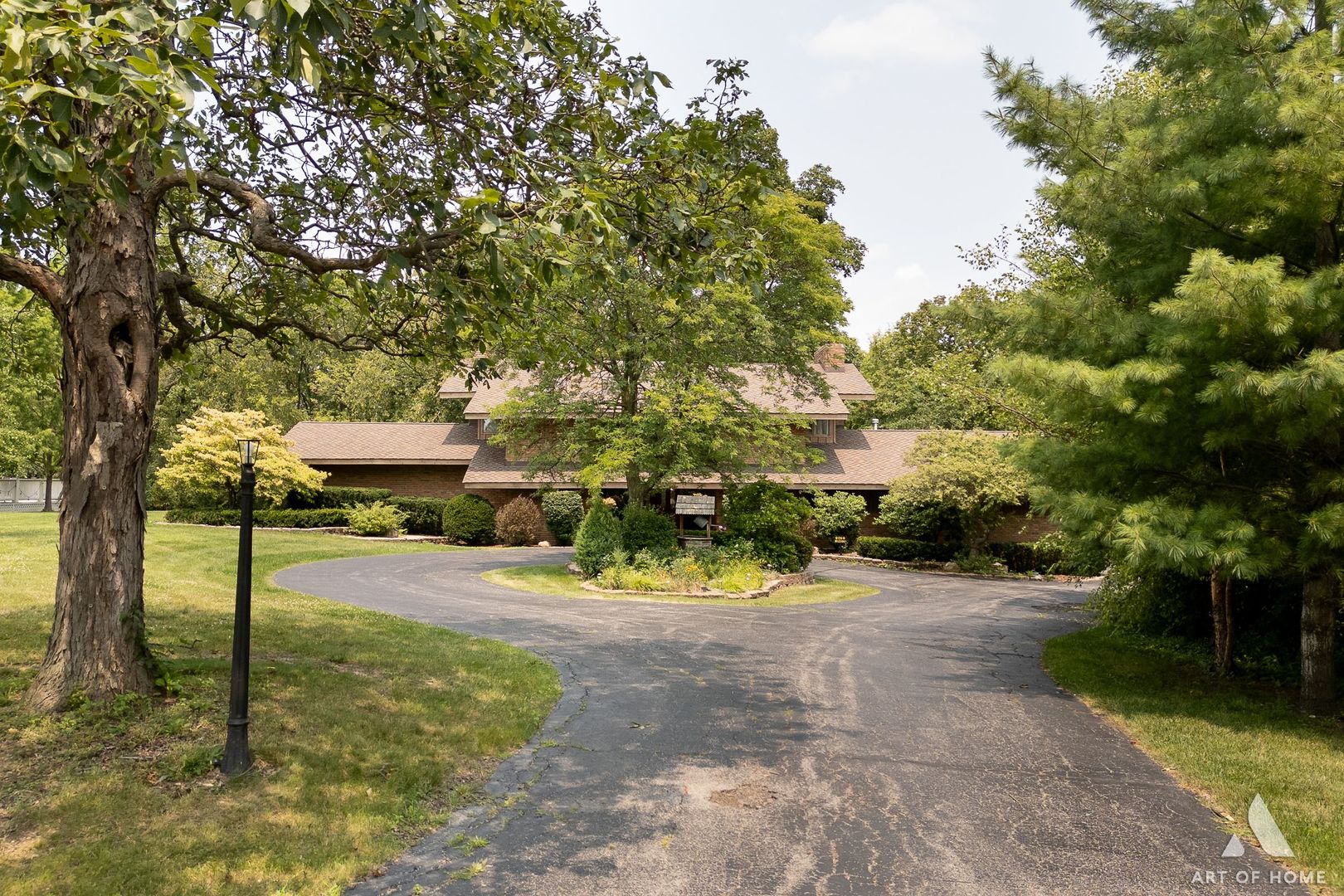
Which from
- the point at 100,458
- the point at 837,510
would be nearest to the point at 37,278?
the point at 100,458

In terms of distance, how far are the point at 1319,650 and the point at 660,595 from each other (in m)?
12.2

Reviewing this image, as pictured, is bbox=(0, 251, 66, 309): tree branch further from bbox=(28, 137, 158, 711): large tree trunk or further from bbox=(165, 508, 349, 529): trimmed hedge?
bbox=(165, 508, 349, 529): trimmed hedge

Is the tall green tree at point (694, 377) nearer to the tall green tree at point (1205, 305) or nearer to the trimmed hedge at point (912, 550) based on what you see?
the tall green tree at point (1205, 305)

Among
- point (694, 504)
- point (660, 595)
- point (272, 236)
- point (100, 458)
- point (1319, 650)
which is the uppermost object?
point (272, 236)

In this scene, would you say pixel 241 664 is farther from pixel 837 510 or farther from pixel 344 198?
pixel 837 510

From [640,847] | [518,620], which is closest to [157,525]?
[518,620]

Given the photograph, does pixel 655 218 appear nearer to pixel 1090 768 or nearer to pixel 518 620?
pixel 1090 768

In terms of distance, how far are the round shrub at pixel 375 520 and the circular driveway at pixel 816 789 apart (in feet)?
67.0

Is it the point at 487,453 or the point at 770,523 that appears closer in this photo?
the point at 770,523

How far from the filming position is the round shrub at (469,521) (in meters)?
31.3

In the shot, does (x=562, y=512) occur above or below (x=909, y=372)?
below

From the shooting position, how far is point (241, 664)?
19.7 ft

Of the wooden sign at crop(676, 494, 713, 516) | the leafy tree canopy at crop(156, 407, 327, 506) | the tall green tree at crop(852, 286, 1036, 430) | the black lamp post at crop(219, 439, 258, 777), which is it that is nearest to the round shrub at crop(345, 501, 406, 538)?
the leafy tree canopy at crop(156, 407, 327, 506)

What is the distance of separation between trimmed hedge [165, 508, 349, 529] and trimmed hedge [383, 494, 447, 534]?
6.87 ft
